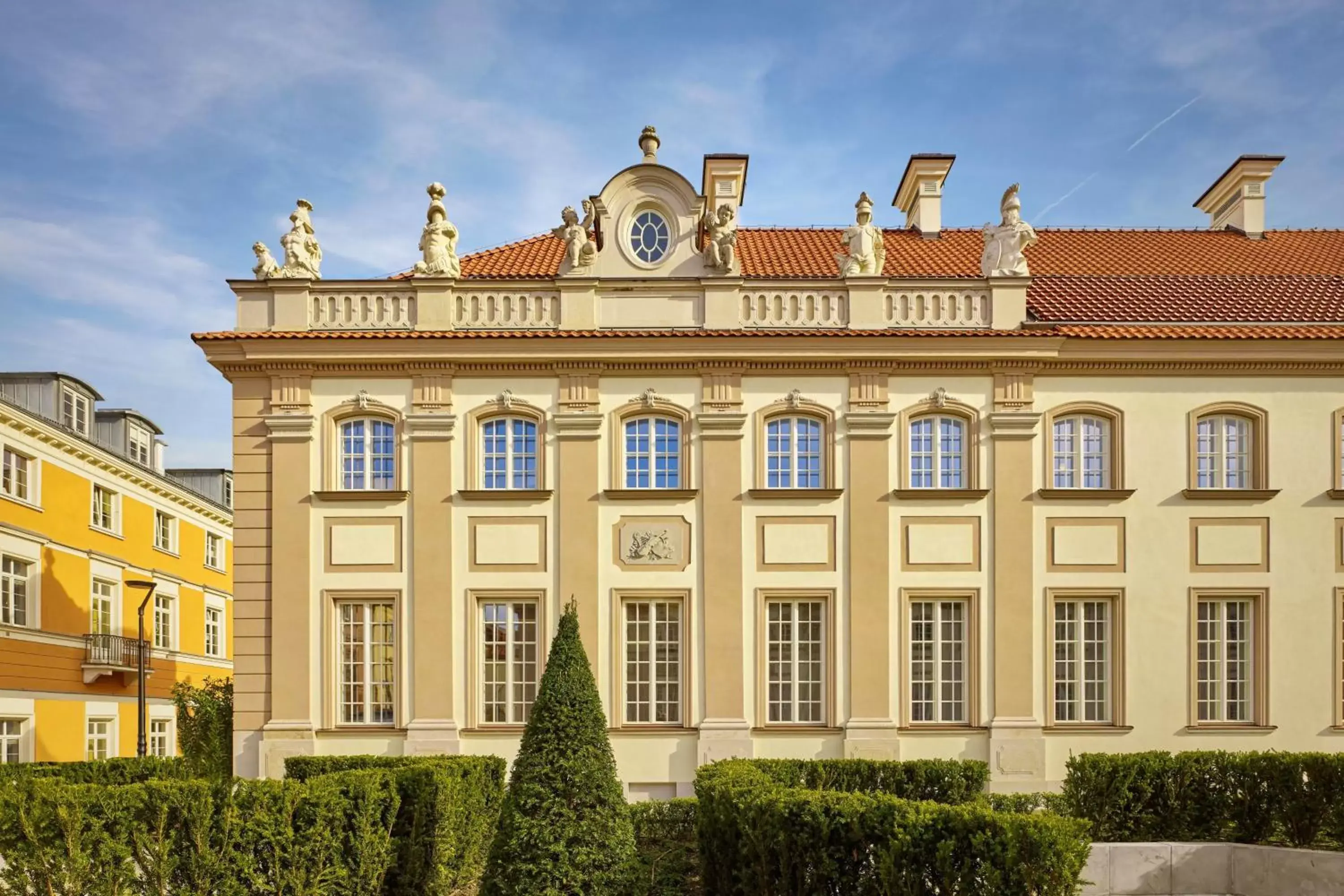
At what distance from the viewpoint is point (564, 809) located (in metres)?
10.9

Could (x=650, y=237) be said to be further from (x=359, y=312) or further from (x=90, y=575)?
(x=90, y=575)

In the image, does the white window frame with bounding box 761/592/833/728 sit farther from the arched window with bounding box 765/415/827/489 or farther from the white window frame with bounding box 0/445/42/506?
the white window frame with bounding box 0/445/42/506

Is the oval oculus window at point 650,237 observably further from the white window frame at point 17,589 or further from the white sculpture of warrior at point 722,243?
the white window frame at point 17,589

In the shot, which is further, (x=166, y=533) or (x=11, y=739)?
(x=166, y=533)

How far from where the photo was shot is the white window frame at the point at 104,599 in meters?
29.9

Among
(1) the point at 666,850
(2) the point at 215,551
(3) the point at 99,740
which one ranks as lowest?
(3) the point at 99,740

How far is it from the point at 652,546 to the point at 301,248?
880 cm

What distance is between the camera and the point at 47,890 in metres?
10.9

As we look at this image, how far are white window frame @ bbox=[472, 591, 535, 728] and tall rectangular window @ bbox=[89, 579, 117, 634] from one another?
16729mm

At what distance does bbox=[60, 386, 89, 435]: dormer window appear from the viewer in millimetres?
31547

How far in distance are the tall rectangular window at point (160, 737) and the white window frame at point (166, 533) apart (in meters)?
5.63

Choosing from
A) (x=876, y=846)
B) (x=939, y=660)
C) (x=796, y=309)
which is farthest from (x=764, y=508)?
(x=876, y=846)

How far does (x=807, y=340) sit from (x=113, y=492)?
2347 centimetres

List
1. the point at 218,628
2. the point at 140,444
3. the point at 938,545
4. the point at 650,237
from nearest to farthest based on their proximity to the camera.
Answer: the point at 938,545, the point at 650,237, the point at 140,444, the point at 218,628
